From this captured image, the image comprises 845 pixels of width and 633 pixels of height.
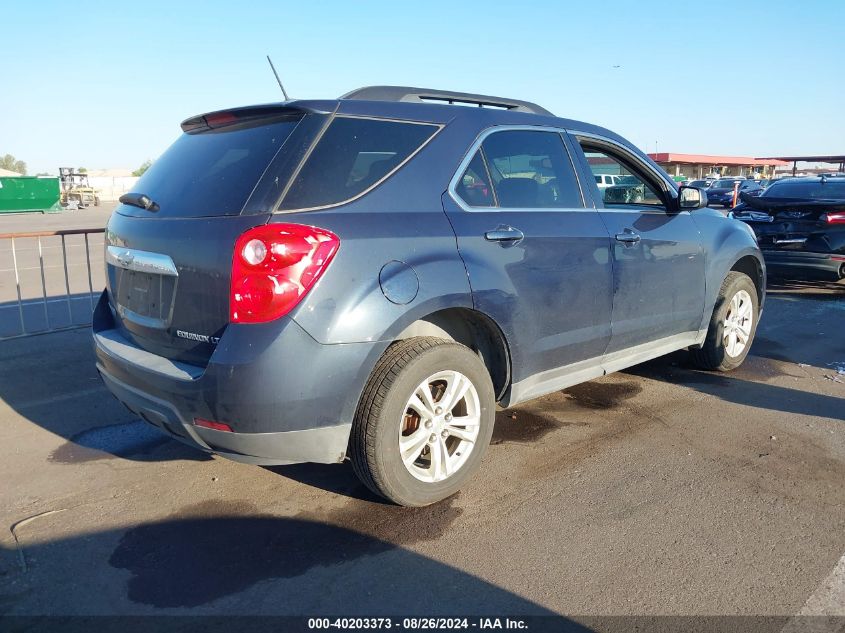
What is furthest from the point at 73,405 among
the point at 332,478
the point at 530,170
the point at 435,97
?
the point at 530,170

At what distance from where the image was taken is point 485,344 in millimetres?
3779

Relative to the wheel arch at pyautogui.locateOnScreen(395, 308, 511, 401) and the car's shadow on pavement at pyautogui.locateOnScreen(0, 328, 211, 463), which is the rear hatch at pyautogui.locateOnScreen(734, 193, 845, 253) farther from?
the car's shadow on pavement at pyautogui.locateOnScreen(0, 328, 211, 463)

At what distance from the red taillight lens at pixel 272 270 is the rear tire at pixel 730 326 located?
3723 mm

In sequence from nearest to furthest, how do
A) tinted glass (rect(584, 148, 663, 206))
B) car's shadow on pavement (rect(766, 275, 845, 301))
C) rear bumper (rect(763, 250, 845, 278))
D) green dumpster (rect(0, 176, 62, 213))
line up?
tinted glass (rect(584, 148, 663, 206)), rear bumper (rect(763, 250, 845, 278)), car's shadow on pavement (rect(766, 275, 845, 301)), green dumpster (rect(0, 176, 62, 213))

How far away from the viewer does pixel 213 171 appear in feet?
11.0

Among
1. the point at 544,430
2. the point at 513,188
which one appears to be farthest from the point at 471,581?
the point at 513,188

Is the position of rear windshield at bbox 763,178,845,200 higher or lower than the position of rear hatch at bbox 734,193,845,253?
higher

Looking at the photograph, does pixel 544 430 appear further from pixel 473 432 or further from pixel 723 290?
pixel 723 290

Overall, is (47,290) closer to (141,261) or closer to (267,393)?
(141,261)

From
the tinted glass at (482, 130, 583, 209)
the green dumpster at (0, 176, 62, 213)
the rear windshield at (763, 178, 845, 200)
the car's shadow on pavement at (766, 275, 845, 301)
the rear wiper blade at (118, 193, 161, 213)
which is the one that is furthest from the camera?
the green dumpster at (0, 176, 62, 213)

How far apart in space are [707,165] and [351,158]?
2731 inches

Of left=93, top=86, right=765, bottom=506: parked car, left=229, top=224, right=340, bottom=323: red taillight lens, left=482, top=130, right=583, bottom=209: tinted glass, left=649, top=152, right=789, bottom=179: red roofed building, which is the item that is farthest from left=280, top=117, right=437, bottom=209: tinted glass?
left=649, top=152, right=789, bottom=179: red roofed building

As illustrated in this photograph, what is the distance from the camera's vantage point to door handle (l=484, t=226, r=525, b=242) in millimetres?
3551

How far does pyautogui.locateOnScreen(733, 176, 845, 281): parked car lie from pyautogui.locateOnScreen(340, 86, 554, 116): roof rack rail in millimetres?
6030
